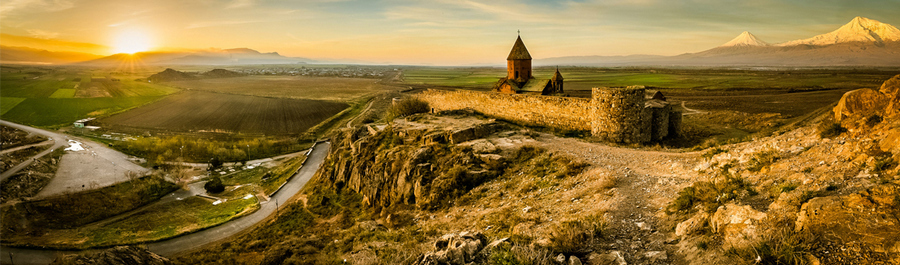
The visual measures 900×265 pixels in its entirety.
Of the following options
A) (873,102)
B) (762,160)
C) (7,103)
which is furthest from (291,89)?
(873,102)

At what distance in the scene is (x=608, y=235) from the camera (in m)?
7.41

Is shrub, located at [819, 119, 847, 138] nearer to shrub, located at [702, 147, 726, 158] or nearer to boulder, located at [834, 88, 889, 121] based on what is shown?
boulder, located at [834, 88, 889, 121]

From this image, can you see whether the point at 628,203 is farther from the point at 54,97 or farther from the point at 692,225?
the point at 54,97

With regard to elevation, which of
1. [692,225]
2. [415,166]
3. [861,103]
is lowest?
[415,166]

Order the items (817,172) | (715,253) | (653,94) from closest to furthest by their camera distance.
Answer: (715,253)
(817,172)
(653,94)

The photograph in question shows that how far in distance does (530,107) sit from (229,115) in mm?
59731

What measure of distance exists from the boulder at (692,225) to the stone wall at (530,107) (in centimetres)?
1250

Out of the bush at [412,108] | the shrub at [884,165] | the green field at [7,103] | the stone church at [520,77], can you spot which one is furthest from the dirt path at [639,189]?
the green field at [7,103]

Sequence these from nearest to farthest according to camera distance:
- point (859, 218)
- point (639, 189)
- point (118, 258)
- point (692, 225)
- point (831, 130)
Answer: point (859, 218)
point (692, 225)
point (831, 130)
point (639, 189)
point (118, 258)

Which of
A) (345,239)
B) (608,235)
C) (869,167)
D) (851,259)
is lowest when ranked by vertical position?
(345,239)

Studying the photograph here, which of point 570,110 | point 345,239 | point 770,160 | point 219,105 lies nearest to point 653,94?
point 570,110

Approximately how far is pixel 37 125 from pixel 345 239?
5260cm

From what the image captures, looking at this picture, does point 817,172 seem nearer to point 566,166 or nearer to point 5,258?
point 566,166

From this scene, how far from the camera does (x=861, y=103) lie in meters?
8.94
